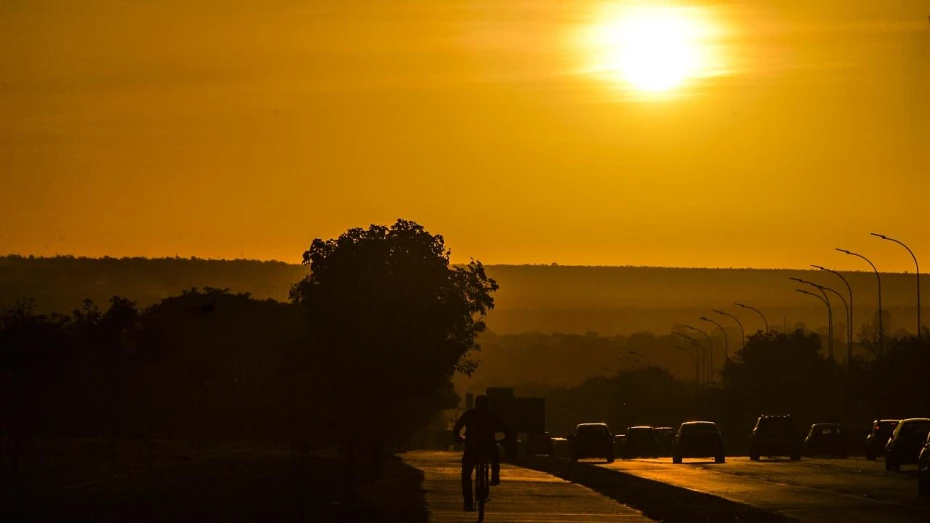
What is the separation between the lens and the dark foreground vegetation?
53.1m

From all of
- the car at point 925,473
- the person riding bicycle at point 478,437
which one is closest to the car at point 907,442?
the car at point 925,473

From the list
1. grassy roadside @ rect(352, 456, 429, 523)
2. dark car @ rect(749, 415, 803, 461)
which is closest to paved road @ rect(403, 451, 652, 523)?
grassy roadside @ rect(352, 456, 429, 523)

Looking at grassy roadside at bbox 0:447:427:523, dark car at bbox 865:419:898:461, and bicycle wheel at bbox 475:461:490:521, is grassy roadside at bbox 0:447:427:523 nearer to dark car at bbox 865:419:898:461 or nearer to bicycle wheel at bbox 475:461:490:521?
bicycle wheel at bbox 475:461:490:521

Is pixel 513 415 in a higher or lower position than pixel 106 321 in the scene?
lower

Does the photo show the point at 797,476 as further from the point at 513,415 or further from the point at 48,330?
the point at 48,330

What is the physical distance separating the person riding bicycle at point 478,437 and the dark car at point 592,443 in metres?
45.0

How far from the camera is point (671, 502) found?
31281mm

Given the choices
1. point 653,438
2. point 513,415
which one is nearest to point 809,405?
point 653,438

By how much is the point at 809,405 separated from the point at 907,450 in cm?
7503

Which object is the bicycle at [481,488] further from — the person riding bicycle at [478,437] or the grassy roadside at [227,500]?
the grassy roadside at [227,500]

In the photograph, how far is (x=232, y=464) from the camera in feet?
194

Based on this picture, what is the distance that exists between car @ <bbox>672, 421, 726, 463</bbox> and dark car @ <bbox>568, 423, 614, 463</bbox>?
5.52m

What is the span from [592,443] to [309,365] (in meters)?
14.3

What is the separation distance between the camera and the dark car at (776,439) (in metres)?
66.5
